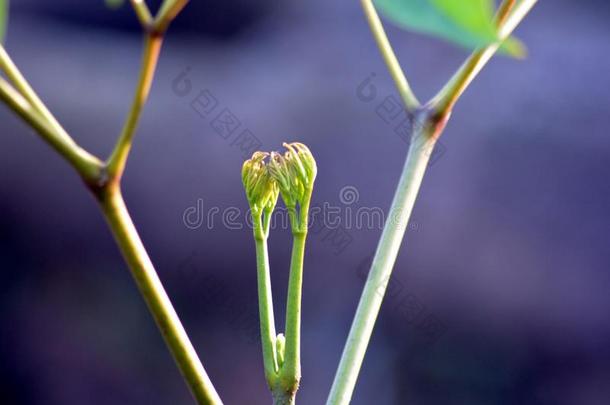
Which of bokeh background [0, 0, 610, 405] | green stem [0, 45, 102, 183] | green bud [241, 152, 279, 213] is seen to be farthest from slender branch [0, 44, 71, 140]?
bokeh background [0, 0, 610, 405]

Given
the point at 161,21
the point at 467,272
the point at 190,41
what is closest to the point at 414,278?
the point at 467,272

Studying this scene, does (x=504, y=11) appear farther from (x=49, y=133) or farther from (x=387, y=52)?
(x=49, y=133)

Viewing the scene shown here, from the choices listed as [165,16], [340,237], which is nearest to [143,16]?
[165,16]

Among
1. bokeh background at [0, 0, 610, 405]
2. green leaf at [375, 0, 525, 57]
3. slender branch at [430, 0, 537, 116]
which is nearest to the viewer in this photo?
green leaf at [375, 0, 525, 57]

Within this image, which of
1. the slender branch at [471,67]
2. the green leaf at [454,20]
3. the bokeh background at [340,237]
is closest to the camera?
Answer: the green leaf at [454,20]

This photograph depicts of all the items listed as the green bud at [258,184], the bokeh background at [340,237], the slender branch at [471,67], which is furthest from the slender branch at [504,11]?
the bokeh background at [340,237]

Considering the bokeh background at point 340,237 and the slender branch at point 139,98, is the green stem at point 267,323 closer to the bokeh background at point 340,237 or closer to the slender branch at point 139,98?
the slender branch at point 139,98

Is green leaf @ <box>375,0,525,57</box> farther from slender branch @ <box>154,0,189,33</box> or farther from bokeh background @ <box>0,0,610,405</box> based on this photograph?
bokeh background @ <box>0,0,610,405</box>

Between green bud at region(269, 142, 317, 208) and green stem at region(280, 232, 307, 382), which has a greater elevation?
green bud at region(269, 142, 317, 208)
